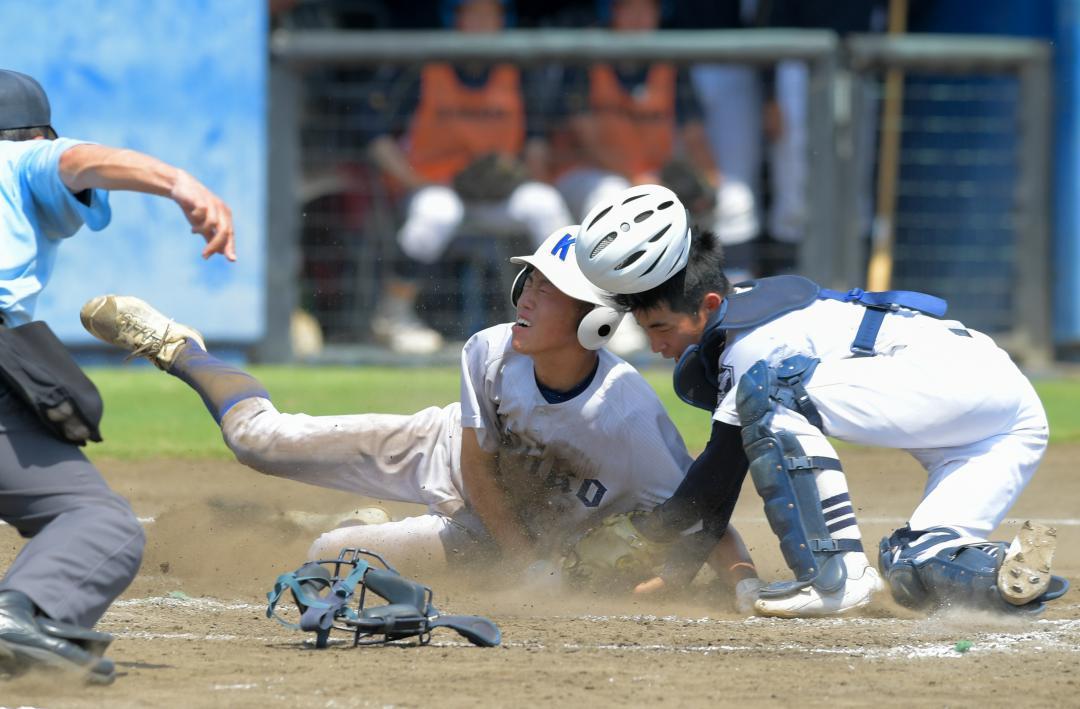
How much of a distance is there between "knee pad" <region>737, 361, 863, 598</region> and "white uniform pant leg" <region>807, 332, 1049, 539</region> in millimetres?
206

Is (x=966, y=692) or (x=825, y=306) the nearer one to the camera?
(x=966, y=692)

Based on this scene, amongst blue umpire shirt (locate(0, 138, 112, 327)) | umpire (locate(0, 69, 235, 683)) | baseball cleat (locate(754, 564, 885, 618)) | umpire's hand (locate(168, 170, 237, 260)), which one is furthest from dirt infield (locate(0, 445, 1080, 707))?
umpire's hand (locate(168, 170, 237, 260))

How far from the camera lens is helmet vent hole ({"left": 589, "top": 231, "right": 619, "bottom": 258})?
493cm

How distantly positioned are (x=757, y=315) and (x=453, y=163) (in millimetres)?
6900

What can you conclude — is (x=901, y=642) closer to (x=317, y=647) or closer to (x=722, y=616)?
(x=722, y=616)

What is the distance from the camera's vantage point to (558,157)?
11.9 meters

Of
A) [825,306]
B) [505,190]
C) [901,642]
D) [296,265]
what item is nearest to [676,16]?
[505,190]

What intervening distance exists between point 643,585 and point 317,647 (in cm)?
131

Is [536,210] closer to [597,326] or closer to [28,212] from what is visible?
[597,326]

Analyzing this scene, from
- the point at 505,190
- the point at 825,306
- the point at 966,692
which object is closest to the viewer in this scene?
the point at 966,692

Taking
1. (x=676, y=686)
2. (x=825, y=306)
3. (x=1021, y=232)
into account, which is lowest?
(x=1021, y=232)

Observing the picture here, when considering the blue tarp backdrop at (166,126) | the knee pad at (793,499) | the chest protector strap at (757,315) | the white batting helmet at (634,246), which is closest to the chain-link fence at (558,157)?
the blue tarp backdrop at (166,126)

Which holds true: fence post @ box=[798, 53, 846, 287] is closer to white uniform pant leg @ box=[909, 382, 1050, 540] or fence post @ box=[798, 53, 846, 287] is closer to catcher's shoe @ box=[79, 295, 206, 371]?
catcher's shoe @ box=[79, 295, 206, 371]

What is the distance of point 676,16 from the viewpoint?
1333 centimetres
